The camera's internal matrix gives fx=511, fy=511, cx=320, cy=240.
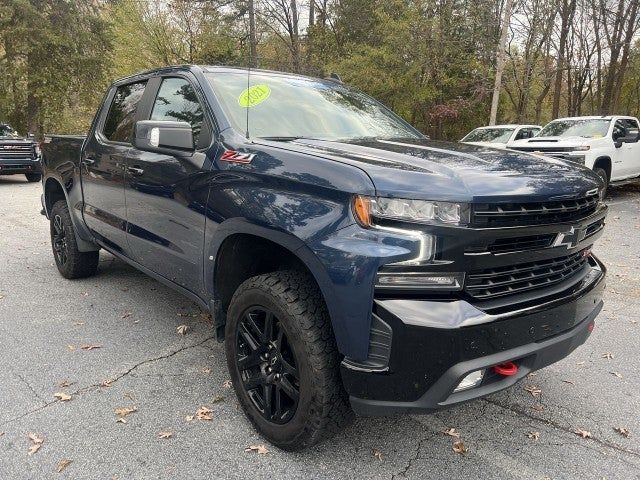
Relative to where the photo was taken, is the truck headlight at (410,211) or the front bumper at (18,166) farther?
the front bumper at (18,166)

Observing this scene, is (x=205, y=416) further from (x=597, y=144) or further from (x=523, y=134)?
(x=523, y=134)

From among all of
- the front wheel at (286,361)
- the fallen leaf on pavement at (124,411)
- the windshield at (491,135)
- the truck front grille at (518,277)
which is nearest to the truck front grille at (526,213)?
the truck front grille at (518,277)

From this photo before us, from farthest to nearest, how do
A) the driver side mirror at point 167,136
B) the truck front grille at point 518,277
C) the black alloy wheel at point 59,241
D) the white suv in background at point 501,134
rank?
the white suv in background at point 501,134
the black alloy wheel at point 59,241
the driver side mirror at point 167,136
the truck front grille at point 518,277

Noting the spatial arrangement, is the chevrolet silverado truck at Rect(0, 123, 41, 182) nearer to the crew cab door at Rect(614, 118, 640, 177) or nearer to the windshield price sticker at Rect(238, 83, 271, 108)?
the windshield price sticker at Rect(238, 83, 271, 108)

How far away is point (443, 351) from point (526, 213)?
0.66m

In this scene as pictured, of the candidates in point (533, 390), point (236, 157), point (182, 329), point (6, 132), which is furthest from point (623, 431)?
point (6, 132)

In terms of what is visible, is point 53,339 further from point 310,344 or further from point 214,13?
point 214,13

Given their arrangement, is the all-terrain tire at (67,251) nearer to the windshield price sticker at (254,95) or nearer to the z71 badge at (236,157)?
the windshield price sticker at (254,95)

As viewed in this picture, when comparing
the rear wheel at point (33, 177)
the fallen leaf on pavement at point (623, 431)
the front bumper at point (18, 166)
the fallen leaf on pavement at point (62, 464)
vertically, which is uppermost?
the front bumper at point (18, 166)

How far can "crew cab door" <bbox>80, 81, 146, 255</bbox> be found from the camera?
12.5 ft

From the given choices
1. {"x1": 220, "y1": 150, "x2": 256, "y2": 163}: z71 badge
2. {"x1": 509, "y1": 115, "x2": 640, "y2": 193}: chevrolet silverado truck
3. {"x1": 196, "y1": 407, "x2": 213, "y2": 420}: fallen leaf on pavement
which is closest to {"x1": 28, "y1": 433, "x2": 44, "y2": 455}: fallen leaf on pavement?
{"x1": 196, "y1": 407, "x2": 213, "y2": 420}: fallen leaf on pavement

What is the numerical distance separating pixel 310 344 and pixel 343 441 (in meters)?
0.72

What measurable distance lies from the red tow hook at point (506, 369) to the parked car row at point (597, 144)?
8868mm

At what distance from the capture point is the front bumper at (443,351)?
1922 mm
